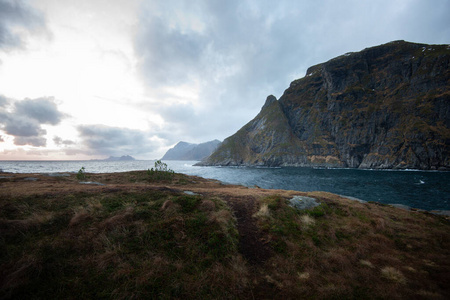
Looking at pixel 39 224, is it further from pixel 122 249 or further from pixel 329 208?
pixel 329 208

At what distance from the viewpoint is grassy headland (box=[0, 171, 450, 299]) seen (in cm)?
530

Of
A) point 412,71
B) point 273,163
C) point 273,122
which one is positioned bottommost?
point 273,163

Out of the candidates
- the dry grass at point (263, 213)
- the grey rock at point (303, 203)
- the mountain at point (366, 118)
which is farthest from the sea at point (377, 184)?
the mountain at point (366, 118)

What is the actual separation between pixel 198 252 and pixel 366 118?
168631 millimetres

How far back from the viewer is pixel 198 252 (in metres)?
7.10

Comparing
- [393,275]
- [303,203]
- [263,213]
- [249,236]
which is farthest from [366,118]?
[249,236]

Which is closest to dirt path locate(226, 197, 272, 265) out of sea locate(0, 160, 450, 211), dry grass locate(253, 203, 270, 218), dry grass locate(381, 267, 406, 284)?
dry grass locate(253, 203, 270, 218)

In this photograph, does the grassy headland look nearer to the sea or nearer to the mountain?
the sea

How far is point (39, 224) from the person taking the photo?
7332 mm

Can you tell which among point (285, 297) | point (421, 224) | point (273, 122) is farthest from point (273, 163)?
point (285, 297)

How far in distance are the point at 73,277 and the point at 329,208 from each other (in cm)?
1577

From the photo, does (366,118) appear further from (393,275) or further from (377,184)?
(393,275)

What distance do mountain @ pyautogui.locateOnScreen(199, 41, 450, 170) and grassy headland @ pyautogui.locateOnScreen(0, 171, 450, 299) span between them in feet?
418

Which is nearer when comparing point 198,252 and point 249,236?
point 198,252
